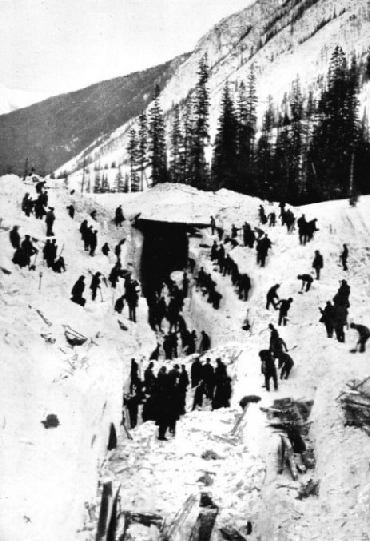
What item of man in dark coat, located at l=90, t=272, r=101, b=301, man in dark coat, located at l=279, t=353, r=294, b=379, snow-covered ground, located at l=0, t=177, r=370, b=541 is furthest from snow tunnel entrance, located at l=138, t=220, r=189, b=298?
man in dark coat, located at l=279, t=353, r=294, b=379

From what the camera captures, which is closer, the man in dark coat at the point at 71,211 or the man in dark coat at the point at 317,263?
the man in dark coat at the point at 317,263

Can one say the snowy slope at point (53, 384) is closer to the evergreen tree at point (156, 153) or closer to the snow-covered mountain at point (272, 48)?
the evergreen tree at point (156, 153)

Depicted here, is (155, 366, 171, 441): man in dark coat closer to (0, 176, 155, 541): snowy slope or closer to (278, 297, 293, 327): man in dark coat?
(0, 176, 155, 541): snowy slope

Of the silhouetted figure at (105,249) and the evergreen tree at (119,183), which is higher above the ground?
the evergreen tree at (119,183)

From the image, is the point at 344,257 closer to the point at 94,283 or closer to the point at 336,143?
the point at 94,283

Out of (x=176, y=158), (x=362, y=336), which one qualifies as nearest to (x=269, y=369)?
(x=362, y=336)

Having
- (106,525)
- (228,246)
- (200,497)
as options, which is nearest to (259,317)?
(228,246)

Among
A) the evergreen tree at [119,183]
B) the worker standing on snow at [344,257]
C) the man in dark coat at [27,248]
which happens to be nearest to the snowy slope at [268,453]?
the worker standing on snow at [344,257]
